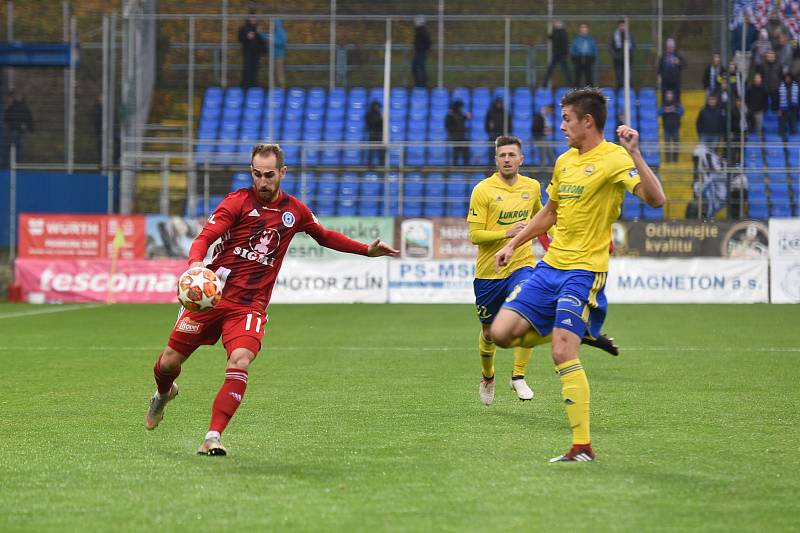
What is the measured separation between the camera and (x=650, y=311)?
24.3 m

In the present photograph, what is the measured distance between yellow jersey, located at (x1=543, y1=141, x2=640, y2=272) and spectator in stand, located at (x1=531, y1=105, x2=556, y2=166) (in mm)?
21786

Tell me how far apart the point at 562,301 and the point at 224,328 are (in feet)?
7.34

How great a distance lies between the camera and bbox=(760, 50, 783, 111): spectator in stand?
1238 inches

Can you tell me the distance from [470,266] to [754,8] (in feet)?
39.9

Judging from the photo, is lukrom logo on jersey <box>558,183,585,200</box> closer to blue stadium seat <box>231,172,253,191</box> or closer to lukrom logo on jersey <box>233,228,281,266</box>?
lukrom logo on jersey <box>233,228,281,266</box>

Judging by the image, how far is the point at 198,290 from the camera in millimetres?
7551

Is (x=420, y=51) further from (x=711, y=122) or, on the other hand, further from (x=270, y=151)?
(x=270, y=151)

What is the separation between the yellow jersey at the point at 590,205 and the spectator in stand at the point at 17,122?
2677cm

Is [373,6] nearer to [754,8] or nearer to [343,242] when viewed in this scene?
[754,8]

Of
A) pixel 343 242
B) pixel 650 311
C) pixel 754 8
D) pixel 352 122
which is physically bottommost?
pixel 650 311

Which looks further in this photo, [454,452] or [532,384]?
[532,384]

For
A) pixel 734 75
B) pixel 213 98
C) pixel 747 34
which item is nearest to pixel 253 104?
pixel 213 98

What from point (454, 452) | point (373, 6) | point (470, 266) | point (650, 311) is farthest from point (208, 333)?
point (373, 6)

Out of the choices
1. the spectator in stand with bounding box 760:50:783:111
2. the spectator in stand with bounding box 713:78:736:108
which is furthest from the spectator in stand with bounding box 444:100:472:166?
the spectator in stand with bounding box 760:50:783:111
